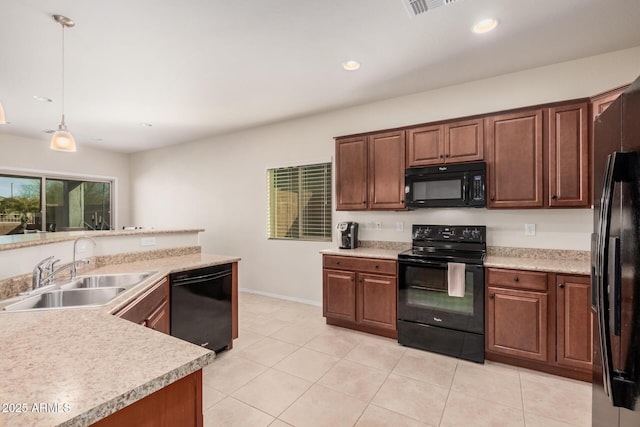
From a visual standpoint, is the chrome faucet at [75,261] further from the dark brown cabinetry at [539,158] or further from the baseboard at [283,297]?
the dark brown cabinetry at [539,158]

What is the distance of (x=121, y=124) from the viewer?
15.4 ft

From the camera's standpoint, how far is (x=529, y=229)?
2.90 meters

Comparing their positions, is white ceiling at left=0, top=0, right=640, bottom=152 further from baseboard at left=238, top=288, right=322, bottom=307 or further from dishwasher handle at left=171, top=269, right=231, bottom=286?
baseboard at left=238, top=288, right=322, bottom=307

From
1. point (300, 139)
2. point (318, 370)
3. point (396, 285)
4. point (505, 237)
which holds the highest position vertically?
point (300, 139)

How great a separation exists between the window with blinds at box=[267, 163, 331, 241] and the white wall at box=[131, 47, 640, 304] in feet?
0.47

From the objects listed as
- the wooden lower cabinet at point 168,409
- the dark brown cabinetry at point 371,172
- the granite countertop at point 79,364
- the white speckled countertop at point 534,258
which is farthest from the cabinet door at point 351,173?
the wooden lower cabinet at point 168,409

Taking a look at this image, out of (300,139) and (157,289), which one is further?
(300,139)

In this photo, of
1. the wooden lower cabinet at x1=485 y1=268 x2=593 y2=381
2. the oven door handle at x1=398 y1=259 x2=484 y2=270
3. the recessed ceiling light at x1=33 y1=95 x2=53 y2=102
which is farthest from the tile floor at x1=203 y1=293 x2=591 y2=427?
the recessed ceiling light at x1=33 y1=95 x2=53 y2=102

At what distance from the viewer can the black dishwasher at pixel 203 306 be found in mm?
2430

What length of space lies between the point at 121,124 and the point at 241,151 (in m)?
1.90

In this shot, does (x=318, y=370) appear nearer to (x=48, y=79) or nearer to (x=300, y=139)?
(x=300, y=139)

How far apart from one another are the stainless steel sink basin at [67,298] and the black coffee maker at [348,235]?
237 centimetres

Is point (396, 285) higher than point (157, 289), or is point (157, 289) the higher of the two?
point (157, 289)

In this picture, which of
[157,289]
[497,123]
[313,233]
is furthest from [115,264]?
[497,123]
